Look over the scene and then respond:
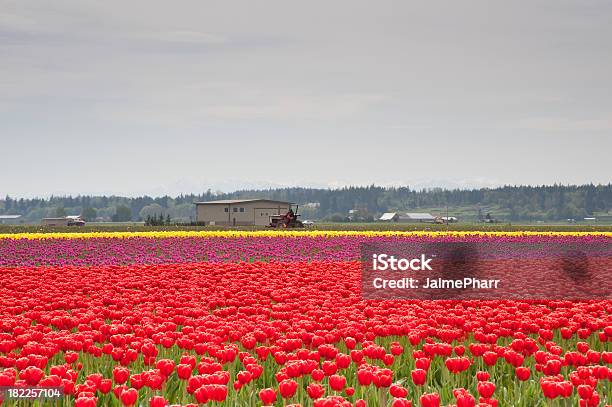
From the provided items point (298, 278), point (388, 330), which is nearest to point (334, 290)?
point (298, 278)

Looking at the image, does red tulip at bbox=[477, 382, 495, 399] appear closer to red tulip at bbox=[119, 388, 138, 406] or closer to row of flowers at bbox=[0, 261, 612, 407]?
row of flowers at bbox=[0, 261, 612, 407]

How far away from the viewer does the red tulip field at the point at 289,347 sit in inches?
249

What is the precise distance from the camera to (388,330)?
30.4 feet

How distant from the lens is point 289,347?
8.15m

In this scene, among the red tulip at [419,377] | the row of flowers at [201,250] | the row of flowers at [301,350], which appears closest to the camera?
the row of flowers at [301,350]


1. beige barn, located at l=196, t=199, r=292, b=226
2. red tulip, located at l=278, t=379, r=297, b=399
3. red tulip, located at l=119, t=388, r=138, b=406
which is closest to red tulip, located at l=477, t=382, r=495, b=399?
red tulip, located at l=278, t=379, r=297, b=399

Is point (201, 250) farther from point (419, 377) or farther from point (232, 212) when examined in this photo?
point (232, 212)

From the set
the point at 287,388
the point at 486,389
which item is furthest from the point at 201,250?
the point at 486,389

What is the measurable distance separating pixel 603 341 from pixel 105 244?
2735cm

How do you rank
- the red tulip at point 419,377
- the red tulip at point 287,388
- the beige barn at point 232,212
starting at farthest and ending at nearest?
the beige barn at point 232,212, the red tulip at point 419,377, the red tulip at point 287,388

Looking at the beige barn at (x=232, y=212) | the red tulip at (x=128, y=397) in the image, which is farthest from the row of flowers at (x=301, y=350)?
the beige barn at (x=232, y=212)

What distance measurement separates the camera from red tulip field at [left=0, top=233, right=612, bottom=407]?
249 inches

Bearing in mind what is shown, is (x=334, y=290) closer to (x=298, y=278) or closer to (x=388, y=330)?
(x=298, y=278)

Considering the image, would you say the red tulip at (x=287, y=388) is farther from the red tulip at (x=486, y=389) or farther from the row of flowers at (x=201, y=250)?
the row of flowers at (x=201, y=250)
